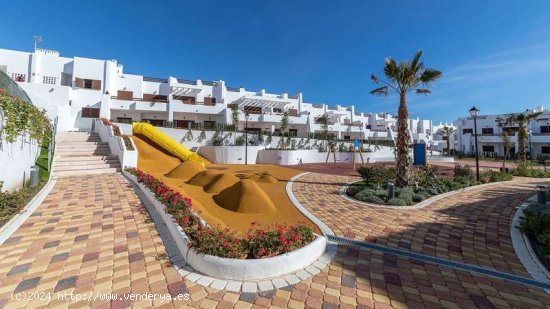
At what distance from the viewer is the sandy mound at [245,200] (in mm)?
7934

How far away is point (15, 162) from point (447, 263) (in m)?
12.2

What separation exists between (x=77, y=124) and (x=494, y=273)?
32.0m

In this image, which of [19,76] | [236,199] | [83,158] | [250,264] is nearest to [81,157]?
[83,158]

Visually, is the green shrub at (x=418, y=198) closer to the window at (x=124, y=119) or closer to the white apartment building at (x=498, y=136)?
the window at (x=124, y=119)

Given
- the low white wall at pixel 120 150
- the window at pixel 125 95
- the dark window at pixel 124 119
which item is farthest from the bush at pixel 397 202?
the window at pixel 125 95

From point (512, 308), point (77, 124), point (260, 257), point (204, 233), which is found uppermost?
point (77, 124)

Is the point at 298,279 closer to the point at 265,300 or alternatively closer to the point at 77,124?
the point at 265,300

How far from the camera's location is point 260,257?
380cm

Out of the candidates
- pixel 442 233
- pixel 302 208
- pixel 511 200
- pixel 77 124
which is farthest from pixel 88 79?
pixel 511 200

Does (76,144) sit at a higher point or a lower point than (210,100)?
lower

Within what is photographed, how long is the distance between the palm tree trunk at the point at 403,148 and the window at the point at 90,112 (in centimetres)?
2929

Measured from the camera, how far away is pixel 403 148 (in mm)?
10797

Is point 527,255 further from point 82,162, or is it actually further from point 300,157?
point 300,157

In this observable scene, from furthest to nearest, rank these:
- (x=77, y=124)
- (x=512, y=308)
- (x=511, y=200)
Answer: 1. (x=77, y=124)
2. (x=511, y=200)
3. (x=512, y=308)
